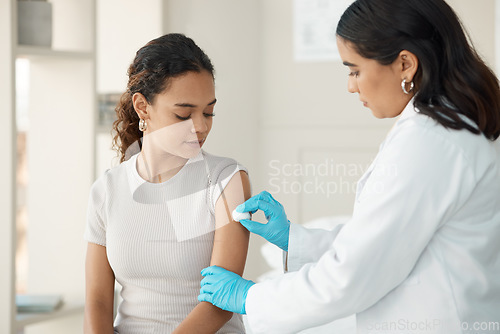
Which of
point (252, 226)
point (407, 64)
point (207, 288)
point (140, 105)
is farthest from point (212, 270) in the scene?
point (407, 64)

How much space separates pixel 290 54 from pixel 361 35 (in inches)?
75.9

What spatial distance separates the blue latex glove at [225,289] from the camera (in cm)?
121

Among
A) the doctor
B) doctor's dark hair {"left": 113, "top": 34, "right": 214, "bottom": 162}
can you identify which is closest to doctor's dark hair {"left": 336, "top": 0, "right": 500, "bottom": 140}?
the doctor

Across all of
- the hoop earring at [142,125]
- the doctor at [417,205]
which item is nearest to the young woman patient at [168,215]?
the hoop earring at [142,125]

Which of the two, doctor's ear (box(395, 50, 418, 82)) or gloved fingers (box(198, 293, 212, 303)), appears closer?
doctor's ear (box(395, 50, 418, 82))

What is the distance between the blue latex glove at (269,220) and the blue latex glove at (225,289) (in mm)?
134

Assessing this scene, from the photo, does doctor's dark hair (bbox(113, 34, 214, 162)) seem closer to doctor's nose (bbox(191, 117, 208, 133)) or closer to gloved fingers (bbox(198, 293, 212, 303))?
doctor's nose (bbox(191, 117, 208, 133))

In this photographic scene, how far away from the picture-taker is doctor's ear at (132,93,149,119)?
1357mm

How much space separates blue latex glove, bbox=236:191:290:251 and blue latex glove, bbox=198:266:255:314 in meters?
0.13

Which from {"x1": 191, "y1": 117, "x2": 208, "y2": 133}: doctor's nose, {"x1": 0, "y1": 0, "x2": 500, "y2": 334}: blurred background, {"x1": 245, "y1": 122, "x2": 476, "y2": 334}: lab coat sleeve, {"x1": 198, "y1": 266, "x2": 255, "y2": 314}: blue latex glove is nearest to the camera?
{"x1": 245, "y1": 122, "x2": 476, "y2": 334}: lab coat sleeve

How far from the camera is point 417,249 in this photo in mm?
1022

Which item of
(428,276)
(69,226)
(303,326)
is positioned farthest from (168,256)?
(69,226)

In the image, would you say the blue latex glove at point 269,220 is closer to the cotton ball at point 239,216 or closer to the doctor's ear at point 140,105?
the cotton ball at point 239,216

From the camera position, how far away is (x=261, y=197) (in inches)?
54.1
